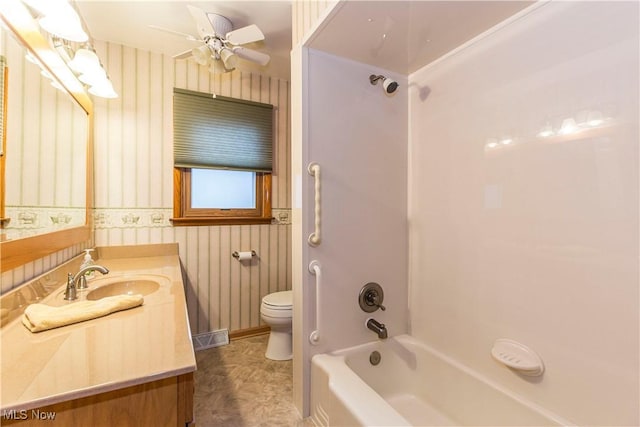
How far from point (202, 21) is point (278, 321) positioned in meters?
2.04

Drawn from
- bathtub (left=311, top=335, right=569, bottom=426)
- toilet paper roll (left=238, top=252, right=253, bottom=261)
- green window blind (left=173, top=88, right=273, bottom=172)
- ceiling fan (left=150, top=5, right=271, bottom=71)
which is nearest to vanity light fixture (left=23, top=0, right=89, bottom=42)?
ceiling fan (left=150, top=5, right=271, bottom=71)

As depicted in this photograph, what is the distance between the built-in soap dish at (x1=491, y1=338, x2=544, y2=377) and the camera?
117 centimetres

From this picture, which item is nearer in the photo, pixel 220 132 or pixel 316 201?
pixel 316 201

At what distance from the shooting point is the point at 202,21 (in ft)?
5.31

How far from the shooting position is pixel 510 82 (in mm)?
1280

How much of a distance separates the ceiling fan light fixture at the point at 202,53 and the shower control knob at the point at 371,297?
1866mm

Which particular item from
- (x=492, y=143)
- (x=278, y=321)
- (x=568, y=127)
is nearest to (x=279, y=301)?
(x=278, y=321)

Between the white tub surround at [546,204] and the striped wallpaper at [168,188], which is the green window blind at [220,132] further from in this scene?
the white tub surround at [546,204]

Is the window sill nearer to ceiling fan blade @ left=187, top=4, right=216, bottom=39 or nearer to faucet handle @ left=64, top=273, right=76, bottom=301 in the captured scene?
faucet handle @ left=64, top=273, right=76, bottom=301

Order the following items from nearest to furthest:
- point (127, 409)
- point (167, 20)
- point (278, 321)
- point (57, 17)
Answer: point (127, 409) < point (57, 17) < point (167, 20) < point (278, 321)

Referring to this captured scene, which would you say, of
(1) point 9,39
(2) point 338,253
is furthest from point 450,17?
(1) point 9,39

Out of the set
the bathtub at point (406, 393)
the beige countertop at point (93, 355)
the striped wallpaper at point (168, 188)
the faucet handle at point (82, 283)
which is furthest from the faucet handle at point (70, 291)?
the bathtub at point (406, 393)

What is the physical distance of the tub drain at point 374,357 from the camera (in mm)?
1605

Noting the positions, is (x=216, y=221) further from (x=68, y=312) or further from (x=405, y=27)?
(x=405, y=27)
